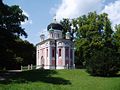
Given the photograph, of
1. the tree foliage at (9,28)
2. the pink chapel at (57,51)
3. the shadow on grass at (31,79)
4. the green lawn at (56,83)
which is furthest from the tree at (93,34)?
the green lawn at (56,83)

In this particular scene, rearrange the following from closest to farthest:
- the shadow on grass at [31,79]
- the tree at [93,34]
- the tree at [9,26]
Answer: the shadow on grass at [31,79] → the tree at [9,26] → the tree at [93,34]

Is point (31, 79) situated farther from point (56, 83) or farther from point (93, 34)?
point (93, 34)

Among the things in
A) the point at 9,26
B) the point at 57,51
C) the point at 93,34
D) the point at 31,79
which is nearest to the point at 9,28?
the point at 9,26

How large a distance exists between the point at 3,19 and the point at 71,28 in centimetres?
3614

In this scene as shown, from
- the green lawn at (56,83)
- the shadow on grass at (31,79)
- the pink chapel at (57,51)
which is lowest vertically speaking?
the green lawn at (56,83)

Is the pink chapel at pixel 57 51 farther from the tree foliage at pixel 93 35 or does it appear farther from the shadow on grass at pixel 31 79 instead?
the shadow on grass at pixel 31 79

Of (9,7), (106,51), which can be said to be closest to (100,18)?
(106,51)

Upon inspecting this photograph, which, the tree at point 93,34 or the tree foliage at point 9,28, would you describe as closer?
the tree foliage at point 9,28

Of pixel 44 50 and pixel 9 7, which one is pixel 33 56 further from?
pixel 9 7

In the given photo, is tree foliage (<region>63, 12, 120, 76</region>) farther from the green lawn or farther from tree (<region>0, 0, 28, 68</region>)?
the green lawn

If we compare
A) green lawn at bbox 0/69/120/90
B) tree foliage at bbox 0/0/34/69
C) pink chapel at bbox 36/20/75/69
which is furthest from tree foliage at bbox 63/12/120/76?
green lawn at bbox 0/69/120/90

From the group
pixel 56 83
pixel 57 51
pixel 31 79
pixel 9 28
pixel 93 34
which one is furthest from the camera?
pixel 93 34

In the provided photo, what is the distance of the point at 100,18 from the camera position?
72938mm

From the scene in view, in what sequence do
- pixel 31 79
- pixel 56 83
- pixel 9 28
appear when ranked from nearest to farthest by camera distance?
pixel 56 83 < pixel 31 79 < pixel 9 28
